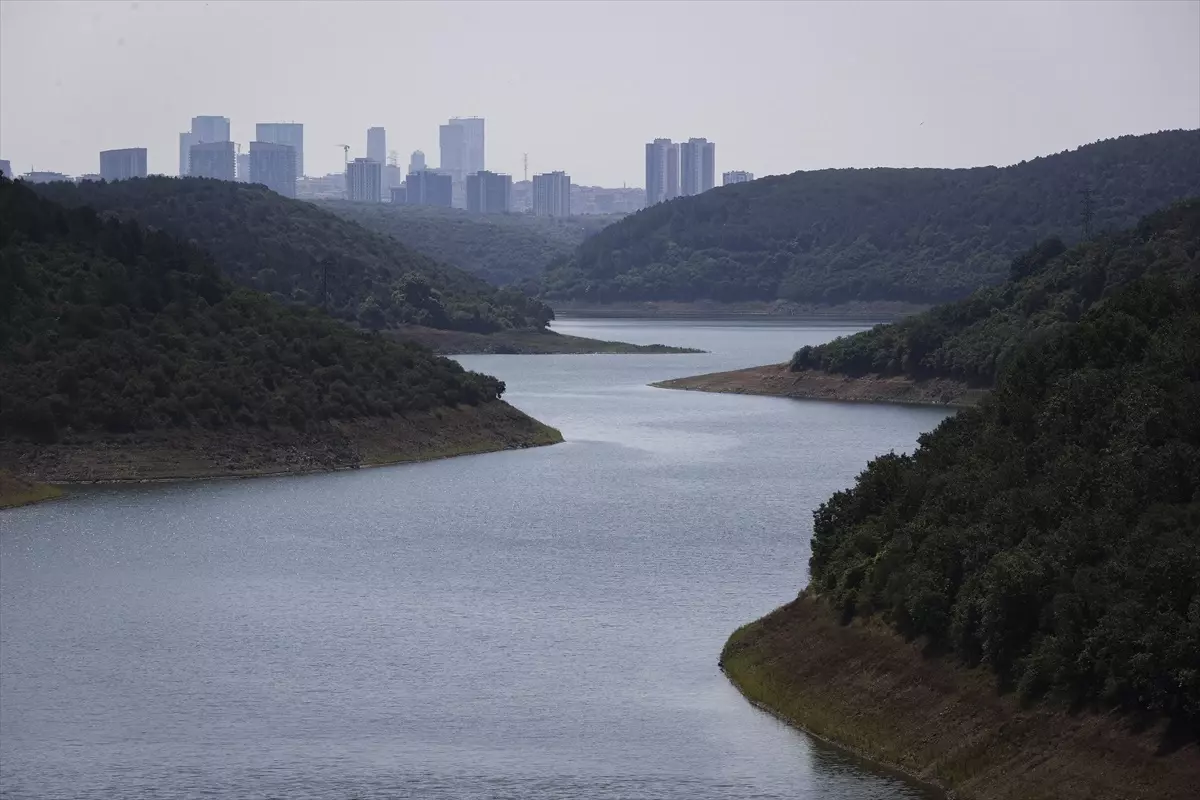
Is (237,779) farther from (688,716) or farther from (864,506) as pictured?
(864,506)

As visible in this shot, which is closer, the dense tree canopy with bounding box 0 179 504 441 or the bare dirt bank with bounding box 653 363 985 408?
the dense tree canopy with bounding box 0 179 504 441

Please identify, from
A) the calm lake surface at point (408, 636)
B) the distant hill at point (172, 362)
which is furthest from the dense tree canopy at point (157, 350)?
the calm lake surface at point (408, 636)

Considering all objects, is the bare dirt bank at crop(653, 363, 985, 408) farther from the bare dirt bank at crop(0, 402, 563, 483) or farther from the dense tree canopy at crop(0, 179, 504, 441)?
the dense tree canopy at crop(0, 179, 504, 441)

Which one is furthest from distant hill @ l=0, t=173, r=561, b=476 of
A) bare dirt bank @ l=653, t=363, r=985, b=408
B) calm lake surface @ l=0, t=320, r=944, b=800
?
bare dirt bank @ l=653, t=363, r=985, b=408

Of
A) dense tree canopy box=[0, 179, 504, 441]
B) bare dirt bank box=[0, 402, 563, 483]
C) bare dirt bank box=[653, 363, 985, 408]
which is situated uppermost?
dense tree canopy box=[0, 179, 504, 441]

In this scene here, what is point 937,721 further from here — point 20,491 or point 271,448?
point 271,448

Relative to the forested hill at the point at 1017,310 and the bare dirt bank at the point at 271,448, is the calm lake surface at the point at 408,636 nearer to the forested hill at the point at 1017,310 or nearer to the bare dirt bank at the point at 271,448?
the bare dirt bank at the point at 271,448

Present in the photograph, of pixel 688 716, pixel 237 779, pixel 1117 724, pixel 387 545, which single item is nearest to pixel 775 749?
pixel 688 716
